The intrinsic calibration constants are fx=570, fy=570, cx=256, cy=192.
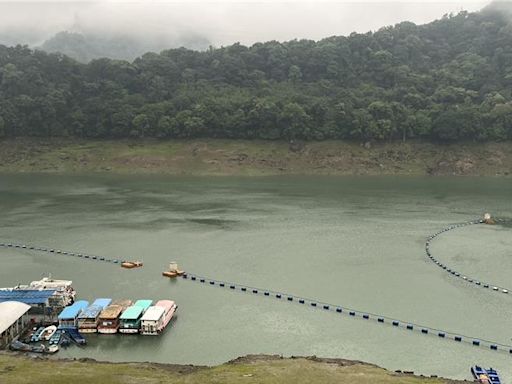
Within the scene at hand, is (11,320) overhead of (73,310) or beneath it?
overhead

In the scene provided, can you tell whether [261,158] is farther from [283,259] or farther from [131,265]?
[131,265]

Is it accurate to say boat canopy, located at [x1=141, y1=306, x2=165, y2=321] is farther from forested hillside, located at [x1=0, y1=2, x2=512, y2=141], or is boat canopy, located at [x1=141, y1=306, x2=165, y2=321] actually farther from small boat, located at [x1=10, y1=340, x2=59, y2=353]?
forested hillside, located at [x1=0, y1=2, x2=512, y2=141]

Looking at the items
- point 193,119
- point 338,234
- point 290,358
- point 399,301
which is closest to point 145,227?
point 338,234

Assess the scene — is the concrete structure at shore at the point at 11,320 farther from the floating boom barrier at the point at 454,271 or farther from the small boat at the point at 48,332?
the floating boom barrier at the point at 454,271

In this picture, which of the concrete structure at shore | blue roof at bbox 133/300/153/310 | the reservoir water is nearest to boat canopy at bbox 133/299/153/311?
blue roof at bbox 133/300/153/310

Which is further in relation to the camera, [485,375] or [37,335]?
[37,335]

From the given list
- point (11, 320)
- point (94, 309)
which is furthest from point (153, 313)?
point (11, 320)
